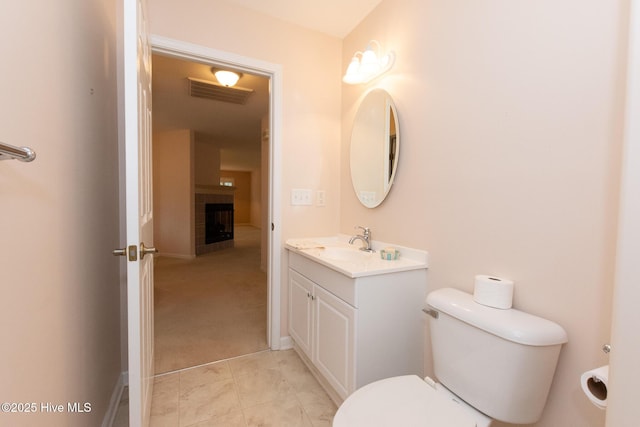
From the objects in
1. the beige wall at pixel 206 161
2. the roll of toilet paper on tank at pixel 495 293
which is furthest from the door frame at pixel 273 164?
the beige wall at pixel 206 161

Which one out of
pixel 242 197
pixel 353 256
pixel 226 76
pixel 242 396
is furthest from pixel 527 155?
pixel 242 197

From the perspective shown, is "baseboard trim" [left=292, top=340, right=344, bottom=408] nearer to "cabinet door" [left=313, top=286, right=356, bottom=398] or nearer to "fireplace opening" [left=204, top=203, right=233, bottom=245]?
"cabinet door" [left=313, top=286, right=356, bottom=398]

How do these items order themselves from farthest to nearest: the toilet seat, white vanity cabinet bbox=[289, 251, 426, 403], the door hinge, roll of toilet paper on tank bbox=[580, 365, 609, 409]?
white vanity cabinet bbox=[289, 251, 426, 403] < the door hinge < the toilet seat < roll of toilet paper on tank bbox=[580, 365, 609, 409]

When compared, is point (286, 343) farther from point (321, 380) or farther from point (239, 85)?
point (239, 85)

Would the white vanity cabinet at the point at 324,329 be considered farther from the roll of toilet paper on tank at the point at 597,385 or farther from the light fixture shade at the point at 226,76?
the light fixture shade at the point at 226,76

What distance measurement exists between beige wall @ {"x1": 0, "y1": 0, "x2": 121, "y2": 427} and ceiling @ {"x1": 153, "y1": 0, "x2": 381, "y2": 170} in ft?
3.85

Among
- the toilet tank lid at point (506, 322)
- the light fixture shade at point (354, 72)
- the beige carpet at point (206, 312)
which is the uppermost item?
the light fixture shade at point (354, 72)

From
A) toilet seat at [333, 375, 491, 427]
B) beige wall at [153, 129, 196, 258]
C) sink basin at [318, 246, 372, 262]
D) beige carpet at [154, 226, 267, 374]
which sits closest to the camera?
toilet seat at [333, 375, 491, 427]

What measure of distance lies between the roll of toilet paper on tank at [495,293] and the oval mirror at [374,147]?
31.8 inches

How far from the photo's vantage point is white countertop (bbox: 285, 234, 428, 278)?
1.35 m

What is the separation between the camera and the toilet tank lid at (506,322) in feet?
2.90

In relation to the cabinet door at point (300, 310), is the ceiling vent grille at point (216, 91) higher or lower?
higher

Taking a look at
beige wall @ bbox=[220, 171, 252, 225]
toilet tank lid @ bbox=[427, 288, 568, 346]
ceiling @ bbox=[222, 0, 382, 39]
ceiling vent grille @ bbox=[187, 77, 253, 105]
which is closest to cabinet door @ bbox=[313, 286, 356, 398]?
toilet tank lid @ bbox=[427, 288, 568, 346]

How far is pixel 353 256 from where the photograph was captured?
6.15 ft
